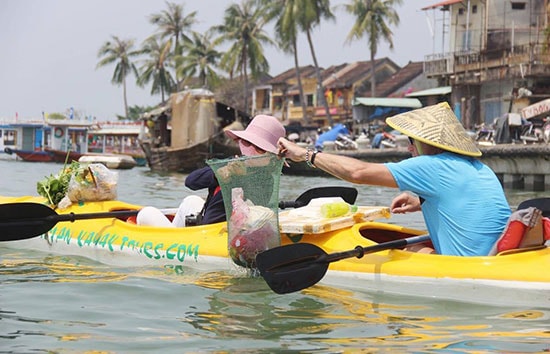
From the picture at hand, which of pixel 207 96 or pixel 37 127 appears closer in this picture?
pixel 207 96

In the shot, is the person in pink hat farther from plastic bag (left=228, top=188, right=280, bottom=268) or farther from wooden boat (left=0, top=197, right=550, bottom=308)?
plastic bag (left=228, top=188, right=280, bottom=268)

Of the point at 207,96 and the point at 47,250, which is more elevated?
the point at 207,96

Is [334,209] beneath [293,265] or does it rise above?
above

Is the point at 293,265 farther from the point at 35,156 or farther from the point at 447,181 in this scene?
the point at 35,156

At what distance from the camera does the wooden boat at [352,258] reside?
4.86 meters

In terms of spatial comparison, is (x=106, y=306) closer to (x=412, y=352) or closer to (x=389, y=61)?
(x=412, y=352)

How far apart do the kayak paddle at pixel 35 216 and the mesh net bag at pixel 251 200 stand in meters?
1.55

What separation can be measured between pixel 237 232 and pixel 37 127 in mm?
54828

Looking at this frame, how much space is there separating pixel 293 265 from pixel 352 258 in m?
0.69

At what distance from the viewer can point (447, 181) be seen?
496 centimetres

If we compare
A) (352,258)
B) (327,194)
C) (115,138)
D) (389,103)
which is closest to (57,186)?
(327,194)

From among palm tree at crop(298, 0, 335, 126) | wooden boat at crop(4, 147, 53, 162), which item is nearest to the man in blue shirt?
palm tree at crop(298, 0, 335, 126)

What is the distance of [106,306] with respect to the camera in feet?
16.7

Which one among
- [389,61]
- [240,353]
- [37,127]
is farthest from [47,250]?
[37,127]
